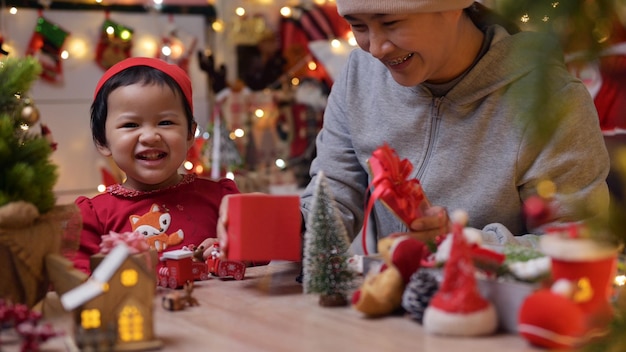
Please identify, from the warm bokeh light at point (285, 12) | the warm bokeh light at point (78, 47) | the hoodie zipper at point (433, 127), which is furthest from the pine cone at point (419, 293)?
the warm bokeh light at point (285, 12)

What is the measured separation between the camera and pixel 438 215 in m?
1.25

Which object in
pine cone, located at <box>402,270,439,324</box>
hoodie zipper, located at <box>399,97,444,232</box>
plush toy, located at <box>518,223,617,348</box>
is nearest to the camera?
plush toy, located at <box>518,223,617,348</box>

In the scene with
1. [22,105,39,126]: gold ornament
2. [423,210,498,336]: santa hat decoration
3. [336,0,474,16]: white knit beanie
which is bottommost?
[423,210,498,336]: santa hat decoration

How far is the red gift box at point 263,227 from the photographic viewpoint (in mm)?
1225

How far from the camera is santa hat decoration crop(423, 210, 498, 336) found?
3.15ft

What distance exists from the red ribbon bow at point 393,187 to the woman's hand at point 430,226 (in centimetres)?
1

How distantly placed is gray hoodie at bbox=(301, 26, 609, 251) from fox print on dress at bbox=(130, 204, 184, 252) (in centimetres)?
26

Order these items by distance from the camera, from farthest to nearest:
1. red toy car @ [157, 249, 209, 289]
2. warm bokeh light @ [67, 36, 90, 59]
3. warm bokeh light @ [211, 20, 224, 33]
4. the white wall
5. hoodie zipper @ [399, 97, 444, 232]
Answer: warm bokeh light @ [211, 20, 224, 33] < warm bokeh light @ [67, 36, 90, 59] < the white wall < hoodie zipper @ [399, 97, 444, 232] < red toy car @ [157, 249, 209, 289]

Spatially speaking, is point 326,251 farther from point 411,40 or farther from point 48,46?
point 48,46

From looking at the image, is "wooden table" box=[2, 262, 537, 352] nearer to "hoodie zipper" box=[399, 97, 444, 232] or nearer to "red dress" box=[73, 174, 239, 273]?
"red dress" box=[73, 174, 239, 273]

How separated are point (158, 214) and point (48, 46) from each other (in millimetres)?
2531

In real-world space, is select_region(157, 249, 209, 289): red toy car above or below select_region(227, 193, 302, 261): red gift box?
below

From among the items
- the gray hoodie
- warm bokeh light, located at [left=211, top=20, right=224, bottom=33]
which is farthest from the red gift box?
warm bokeh light, located at [left=211, top=20, right=224, bottom=33]

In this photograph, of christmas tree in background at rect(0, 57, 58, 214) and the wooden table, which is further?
christmas tree in background at rect(0, 57, 58, 214)
